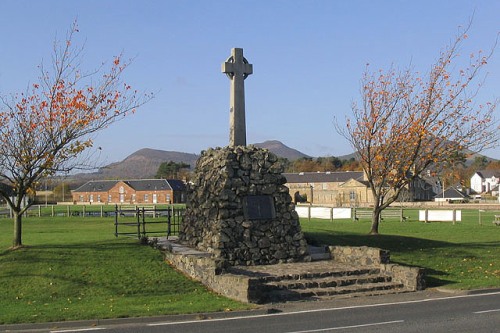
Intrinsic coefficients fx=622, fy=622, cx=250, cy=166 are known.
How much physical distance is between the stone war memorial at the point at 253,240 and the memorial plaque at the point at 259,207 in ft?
0.11

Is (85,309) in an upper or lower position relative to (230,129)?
lower

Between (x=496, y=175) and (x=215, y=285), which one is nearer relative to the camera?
(x=215, y=285)

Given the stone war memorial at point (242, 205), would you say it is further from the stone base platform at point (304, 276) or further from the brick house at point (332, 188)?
the brick house at point (332, 188)

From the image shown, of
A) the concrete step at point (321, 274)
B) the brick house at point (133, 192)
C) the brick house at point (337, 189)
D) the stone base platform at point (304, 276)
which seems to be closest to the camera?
the stone base platform at point (304, 276)

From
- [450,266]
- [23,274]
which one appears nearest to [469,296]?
[450,266]

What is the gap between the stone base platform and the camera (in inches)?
656

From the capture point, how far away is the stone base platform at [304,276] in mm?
16672

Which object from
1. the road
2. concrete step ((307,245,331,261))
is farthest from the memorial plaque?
the road

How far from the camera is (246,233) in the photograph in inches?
801

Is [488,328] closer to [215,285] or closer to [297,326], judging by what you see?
[297,326]

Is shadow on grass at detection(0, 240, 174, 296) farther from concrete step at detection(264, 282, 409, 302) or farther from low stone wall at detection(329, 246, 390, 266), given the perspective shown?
low stone wall at detection(329, 246, 390, 266)

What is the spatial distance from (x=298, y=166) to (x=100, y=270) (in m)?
158

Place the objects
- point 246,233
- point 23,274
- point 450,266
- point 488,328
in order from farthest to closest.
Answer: point 450,266 → point 246,233 → point 23,274 → point 488,328

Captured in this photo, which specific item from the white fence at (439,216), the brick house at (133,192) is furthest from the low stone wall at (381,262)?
the brick house at (133,192)
